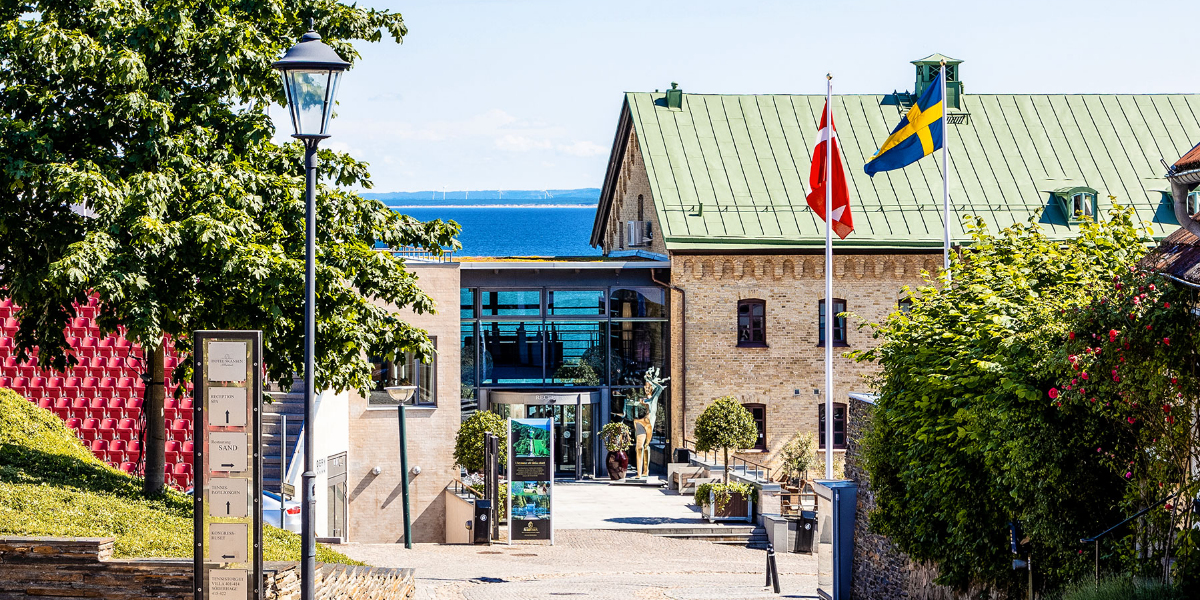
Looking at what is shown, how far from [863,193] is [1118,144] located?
883 cm

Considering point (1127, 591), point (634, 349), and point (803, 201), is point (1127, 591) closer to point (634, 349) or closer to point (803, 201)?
point (634, 349)

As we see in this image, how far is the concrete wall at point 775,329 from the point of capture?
1417 inches

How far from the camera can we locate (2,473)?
635 inches

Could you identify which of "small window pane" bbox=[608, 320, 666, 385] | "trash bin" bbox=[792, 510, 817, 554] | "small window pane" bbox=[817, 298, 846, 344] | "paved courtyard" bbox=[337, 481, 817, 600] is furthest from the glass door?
"trash bin" bbox=[792, 510, 817, 554]

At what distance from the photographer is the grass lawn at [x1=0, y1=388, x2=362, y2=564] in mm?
13914

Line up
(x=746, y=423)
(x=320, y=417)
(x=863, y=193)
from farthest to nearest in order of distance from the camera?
(x=863, y=193) → (x=746, y=423) → (x=320, y=417)

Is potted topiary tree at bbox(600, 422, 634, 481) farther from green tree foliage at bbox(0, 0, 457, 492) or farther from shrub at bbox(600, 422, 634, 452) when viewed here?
green tree foliage at bbox(0, 0, 457, 492)

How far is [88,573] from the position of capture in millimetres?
13250

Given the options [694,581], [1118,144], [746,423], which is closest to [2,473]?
[694,581]

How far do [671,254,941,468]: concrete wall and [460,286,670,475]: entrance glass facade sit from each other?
1005 millimetres

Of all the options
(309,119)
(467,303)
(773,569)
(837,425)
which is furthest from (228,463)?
(837,425)

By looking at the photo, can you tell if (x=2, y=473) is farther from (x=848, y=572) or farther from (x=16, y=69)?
(x=848, y=572)

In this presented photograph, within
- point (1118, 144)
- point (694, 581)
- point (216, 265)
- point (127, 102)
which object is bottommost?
point (694, 581)

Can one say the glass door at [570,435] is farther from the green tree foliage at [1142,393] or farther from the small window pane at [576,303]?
the green tree foliage at [1142,393]
